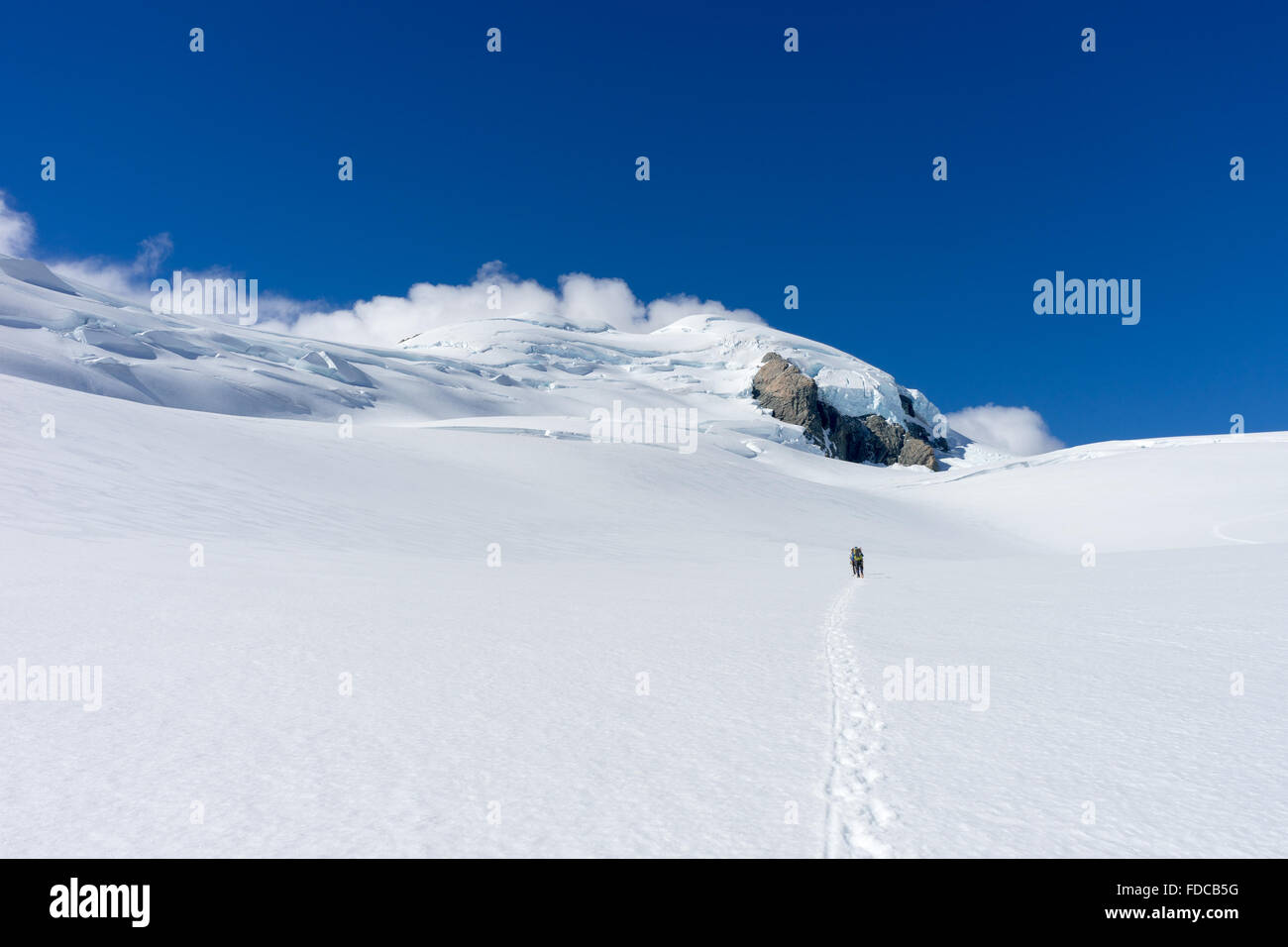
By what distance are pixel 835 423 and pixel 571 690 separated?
126636 millimetres

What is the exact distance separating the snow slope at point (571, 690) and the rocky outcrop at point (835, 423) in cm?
9561

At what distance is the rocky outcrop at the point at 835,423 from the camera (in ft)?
387

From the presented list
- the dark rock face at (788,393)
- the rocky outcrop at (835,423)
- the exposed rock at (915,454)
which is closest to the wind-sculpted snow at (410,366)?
the rocky outcrop at (835,423)

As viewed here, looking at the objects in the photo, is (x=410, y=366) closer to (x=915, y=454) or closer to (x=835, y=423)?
(x=835, y=423)

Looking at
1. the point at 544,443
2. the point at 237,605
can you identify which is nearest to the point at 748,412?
the point at 544,443

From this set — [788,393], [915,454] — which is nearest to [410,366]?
[788,393]

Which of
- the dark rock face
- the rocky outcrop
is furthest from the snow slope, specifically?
the rocky outcrop

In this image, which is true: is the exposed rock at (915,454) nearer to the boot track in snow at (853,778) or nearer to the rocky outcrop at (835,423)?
the rocky outcrop at (835,423)

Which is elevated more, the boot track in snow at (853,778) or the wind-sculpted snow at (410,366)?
the wind-sculpted snow at (410,366)

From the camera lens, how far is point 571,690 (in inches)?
251

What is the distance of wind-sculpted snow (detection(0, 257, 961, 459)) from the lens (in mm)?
64562

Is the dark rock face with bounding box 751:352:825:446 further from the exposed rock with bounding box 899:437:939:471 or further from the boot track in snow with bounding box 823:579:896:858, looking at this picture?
the boot track in snow with bounding box 823:579:896:858
